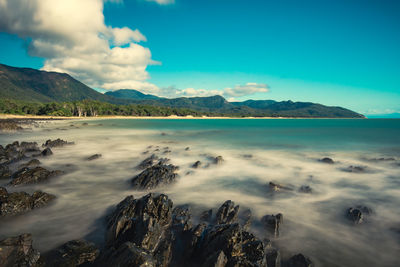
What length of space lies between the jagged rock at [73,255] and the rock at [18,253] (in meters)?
0.40

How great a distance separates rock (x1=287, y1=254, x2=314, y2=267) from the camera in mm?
5383

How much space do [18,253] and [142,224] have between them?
292 cm

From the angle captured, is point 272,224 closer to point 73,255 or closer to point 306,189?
point 306,189

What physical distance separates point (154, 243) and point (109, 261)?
1321 mm

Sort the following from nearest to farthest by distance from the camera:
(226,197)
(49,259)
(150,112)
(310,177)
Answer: (49,259) < (226,197) < (310,177) < (150,112)

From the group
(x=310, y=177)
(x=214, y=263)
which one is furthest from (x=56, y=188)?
(x=310, y=177)

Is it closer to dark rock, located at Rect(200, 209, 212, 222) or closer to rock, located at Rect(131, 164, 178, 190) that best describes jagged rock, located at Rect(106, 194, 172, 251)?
dark rock, located at Rect(200, 209, 212, 222)

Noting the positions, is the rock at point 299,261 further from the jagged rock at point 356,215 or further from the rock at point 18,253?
the rock at point 18,253

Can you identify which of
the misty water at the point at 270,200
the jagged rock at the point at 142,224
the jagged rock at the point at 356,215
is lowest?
the misty water at the point at 270,200

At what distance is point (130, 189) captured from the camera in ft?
35.5

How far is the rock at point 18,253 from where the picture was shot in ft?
14.8

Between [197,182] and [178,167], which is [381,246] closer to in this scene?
[197,182]

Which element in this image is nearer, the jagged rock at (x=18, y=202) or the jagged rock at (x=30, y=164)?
the jagged rock at (x=18, y=202)

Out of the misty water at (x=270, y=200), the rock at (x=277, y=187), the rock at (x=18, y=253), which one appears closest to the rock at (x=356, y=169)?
the misty water at (x=270, y=200)
